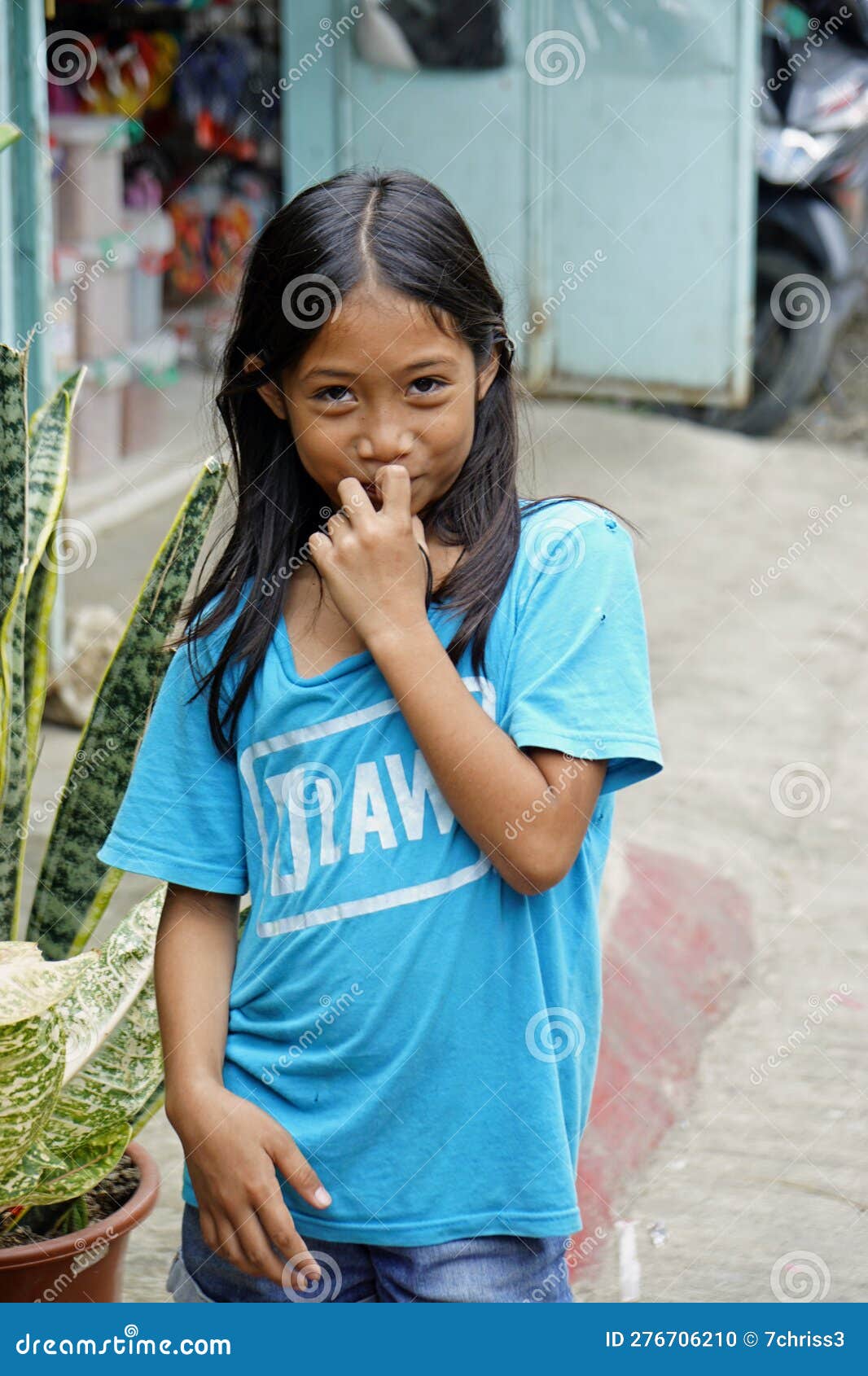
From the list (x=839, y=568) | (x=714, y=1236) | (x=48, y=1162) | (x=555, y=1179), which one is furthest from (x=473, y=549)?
(x=839, y=568)

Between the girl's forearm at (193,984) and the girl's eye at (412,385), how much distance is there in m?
0.39

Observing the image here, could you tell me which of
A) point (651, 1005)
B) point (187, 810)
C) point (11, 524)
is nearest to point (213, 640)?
point (187, 810)

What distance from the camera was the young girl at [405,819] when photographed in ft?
3.76

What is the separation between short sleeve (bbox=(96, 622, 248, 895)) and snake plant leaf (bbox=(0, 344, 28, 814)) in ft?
1.39

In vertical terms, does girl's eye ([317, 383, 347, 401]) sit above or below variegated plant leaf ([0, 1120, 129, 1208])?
above

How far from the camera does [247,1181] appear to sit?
116 cm

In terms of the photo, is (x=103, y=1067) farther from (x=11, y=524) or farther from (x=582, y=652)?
(x=582, y=652)

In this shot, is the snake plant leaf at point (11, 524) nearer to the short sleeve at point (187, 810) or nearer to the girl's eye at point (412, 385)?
the short sleeve at point (187, 810)

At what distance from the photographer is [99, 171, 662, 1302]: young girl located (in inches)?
45.1

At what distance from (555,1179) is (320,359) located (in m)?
0.62

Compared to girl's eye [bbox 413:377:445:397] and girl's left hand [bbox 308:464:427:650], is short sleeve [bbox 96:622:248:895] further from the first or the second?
girl's eye [bbox 413:377:445:397]

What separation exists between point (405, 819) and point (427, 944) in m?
0.09

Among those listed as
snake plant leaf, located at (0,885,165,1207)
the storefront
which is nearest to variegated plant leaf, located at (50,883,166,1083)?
snake plant leaf, located at (0,885,165,1207)

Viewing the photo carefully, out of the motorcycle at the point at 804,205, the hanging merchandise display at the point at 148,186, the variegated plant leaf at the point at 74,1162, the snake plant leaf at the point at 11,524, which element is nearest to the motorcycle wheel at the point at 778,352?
the motorcycle at the point at 804,205
